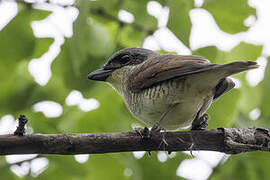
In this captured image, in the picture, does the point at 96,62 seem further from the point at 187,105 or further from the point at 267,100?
the point at 267,100

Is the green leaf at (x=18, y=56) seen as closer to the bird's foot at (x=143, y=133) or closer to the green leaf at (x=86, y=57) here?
the green leaf at (x=86, y=57)

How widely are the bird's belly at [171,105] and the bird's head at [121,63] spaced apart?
2.39 feet

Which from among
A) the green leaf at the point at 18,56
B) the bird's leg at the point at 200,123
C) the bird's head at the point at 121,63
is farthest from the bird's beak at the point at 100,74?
the bird's leg at the point at 200,123

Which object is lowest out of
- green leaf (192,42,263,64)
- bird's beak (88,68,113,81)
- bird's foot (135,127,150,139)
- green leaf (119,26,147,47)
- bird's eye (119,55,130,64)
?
bird's foot (135,127,150,139)

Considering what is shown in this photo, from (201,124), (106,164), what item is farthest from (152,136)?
(106,164)

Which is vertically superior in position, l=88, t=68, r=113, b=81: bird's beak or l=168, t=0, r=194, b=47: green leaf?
l=168, t=0, r=194, b=47: green leaf

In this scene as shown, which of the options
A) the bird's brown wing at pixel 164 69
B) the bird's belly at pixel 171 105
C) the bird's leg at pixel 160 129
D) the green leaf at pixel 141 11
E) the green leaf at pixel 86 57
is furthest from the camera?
the green leaf at pixel 141 11

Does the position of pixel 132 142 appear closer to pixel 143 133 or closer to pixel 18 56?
pixel 143 133

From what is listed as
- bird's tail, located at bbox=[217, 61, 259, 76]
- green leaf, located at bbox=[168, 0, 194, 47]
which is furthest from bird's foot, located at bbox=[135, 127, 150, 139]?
green leaf, located at bbox=[168, 0, 194, 47]

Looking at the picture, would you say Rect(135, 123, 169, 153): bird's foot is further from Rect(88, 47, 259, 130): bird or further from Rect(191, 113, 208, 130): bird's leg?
Rect(191, 113, 208, 130): bird's leg

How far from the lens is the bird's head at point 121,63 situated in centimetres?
441

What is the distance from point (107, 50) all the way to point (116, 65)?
1.29ft

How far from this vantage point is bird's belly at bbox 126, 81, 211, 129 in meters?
3.57

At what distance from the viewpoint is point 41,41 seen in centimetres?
430
